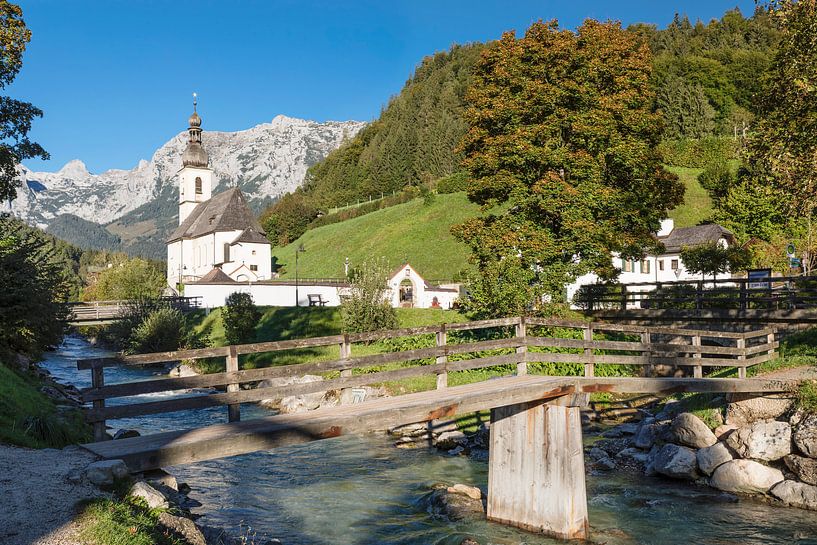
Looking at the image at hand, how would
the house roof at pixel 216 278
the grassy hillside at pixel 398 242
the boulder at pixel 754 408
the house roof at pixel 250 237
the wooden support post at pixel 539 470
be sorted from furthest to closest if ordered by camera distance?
the house roof at pixel 250 237 → the grassy hillside at pixel 398 242 → the house roof at pixel 216 278 → the boulder at pixel 754 408 → the wooden support post at pixel 539 470

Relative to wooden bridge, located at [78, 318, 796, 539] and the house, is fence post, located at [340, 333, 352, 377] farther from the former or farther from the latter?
the house

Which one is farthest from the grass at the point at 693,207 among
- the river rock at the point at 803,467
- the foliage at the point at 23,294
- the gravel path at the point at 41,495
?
the gravel path at the point at 41,495

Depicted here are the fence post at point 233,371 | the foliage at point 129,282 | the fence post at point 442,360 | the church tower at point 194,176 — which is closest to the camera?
the fence post at point 233,371

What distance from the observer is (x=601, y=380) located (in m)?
12.4

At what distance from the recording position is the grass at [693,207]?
2564 inches

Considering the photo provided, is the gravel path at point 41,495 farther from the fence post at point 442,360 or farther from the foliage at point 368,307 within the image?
the foliage at point 368,307

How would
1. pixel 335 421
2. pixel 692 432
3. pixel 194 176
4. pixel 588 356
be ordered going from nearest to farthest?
pixel 335 421 < pixel 588 356 < pixel 692 432 < pixel 194 176

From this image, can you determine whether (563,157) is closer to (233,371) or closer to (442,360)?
(442,360)

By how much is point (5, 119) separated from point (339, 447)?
18.2 meters

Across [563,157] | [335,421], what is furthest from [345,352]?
[563,157]

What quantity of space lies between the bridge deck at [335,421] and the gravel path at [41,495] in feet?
1.45

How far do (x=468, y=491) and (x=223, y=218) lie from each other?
7608cm

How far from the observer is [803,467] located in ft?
42.1

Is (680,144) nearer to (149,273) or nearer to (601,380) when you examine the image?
(149,273)
